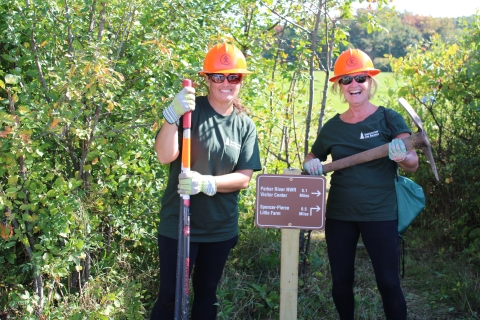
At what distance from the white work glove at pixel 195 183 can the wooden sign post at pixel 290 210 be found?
18.4 inches

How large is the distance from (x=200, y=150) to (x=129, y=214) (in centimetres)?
142

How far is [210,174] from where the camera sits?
3092 mm

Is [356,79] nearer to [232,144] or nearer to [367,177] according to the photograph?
[367,177]

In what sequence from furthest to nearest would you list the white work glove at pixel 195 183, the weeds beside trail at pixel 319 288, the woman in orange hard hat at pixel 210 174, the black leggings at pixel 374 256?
the weeds beside trail at pixel 319 288
the black leggings at pixel 374 256
the woman in orange hard hat at pixel 210 174
the white work glove at pixel 195 183

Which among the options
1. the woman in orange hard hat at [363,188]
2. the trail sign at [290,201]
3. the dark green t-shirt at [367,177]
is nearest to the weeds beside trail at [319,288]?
the woman in orange hard hat at [363,188]

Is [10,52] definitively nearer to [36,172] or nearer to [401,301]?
[36,172]

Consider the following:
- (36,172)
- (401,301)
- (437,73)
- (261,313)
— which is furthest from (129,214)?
(437,73)

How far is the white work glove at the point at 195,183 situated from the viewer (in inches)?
115

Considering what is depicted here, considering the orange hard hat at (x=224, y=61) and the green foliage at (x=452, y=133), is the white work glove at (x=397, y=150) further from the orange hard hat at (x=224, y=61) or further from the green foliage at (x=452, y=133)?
the green foliage at (x=452, y=133)

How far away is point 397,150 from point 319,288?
176cm

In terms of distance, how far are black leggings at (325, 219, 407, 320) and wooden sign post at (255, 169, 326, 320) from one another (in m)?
0.17

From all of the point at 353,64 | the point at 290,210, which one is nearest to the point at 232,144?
the point at 290,210

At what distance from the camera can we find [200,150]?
3.06 m

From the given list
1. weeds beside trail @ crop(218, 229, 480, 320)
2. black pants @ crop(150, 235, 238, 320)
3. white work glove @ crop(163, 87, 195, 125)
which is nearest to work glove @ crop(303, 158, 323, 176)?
black pants @ crop(150, 235, 238, 320)
